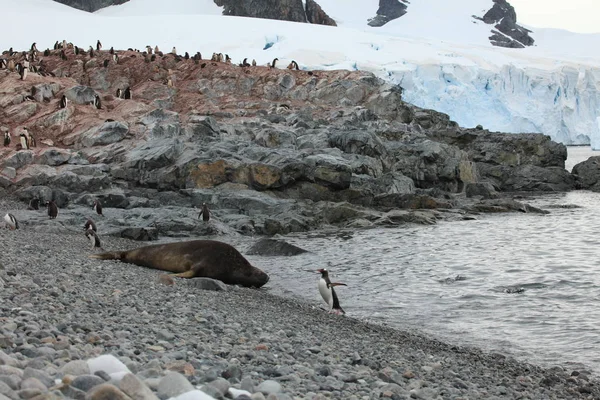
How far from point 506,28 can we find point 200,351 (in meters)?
129

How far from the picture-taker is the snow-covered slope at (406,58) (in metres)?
57.4

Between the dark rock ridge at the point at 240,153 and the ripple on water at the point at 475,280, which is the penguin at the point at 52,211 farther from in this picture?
the ripple on water at the point at 475,280

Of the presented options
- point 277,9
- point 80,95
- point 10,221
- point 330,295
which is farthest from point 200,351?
point 277,9

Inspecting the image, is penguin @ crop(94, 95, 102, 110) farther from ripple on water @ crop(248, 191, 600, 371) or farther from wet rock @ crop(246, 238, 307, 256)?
wet rock @ crop(246, 238, 307, 256)

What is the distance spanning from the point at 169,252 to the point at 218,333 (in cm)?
542

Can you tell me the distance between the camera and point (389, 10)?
123000mm

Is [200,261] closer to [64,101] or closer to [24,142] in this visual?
[24,142]

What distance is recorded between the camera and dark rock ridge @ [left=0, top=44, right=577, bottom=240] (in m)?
21.9

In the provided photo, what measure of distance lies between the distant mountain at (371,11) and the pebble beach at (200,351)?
88.8 meters

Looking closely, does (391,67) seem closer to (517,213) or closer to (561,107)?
(561,107)

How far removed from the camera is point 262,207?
864 inches

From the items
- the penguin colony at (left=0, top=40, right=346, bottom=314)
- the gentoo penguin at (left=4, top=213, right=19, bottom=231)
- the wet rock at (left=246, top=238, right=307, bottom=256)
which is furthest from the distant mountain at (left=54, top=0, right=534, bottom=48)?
the wet rock at (left=246, top=238, right=307, bottom=256)

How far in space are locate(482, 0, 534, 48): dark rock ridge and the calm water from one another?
A: 101 m

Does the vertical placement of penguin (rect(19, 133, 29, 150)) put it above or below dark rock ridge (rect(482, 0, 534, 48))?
below
